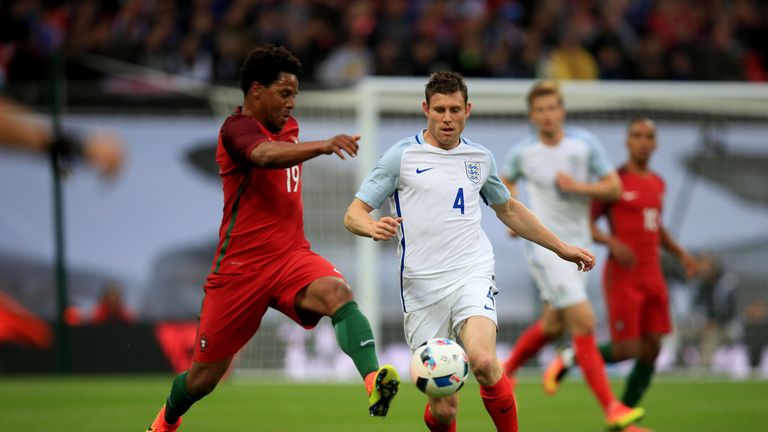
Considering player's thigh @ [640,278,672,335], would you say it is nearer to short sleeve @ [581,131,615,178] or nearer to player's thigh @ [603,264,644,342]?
player's thigh @ [603,264,644,342]

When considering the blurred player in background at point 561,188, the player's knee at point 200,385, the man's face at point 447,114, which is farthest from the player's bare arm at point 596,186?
the player's knee at point 200,385

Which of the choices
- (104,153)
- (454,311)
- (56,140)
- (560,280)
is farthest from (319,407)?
(104,153)

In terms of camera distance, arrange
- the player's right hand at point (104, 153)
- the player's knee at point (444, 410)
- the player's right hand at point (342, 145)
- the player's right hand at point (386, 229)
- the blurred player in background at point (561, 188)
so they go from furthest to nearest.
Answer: the player's right hand at point (104, 153), the blurred player in background at point (561, 188), the player's knee at point (444, 410), the player's right hand at point (342, 145), the player's right hand at point (386, 229)

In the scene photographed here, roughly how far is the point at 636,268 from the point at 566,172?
0.98 m

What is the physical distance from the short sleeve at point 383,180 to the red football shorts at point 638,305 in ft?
11.6

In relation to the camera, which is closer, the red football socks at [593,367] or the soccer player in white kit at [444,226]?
the soccer player in white kit at [444,226]

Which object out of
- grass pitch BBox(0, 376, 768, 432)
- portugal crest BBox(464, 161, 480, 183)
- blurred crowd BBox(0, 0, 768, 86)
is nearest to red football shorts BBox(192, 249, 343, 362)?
portugal crest BBox(464, 161, 480, 183)

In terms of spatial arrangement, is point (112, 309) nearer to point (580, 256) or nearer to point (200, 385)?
point (200, 385)

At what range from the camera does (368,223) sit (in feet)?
21.1

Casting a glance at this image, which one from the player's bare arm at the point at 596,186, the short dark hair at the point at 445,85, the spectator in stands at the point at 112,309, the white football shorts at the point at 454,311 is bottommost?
the spectator in stands at the point at 112,309

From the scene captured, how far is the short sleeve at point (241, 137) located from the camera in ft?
22.2

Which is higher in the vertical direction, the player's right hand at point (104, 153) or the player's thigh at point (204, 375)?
the player's thigh at point (204, 375)

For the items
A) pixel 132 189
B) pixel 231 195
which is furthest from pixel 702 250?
pixel 231 195

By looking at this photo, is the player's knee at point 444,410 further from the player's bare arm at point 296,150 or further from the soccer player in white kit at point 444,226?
the player's bare arm at point 296,150
